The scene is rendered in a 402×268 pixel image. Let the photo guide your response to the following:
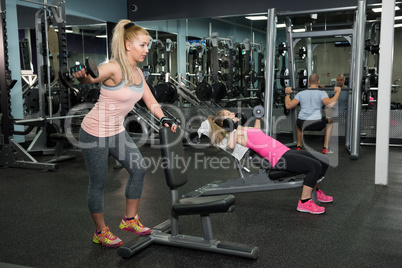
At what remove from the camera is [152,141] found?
6.00 metres

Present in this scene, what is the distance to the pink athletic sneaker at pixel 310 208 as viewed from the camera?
2775 mm

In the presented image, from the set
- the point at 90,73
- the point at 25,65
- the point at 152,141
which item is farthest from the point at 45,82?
the point at 90,73

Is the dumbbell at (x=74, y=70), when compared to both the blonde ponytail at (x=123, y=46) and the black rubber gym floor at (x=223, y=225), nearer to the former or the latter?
the blonde ponytail at (x=123, y=46)

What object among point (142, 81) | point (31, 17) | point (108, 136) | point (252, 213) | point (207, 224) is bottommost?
point (252, 213)

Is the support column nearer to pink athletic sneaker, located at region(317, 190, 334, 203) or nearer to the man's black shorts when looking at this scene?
pink athletic sneaker, located at region(317, 190, 334, 203)

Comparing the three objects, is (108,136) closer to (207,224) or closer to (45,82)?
(207,224)

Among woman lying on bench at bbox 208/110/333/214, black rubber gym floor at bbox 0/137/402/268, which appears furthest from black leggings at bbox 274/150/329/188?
black rubber gym floor at bbox 0/137/402/268

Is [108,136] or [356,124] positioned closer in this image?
[108,136]

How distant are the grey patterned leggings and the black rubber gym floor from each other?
332 millimetres

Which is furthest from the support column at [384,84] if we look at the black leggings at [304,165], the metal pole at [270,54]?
the metal pole at [270,54]

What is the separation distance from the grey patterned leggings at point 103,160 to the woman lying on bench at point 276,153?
2.77 ft

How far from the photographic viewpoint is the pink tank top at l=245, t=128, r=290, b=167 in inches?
111

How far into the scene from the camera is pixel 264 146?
2.87 meters

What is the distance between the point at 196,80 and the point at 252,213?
16.0ft
